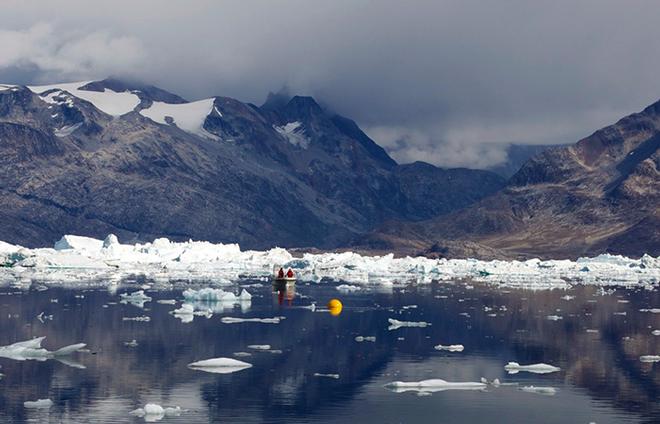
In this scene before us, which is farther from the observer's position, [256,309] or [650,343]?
[256,309]

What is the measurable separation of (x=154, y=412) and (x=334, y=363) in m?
17.8

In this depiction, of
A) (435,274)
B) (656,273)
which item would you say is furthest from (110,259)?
(656,273)

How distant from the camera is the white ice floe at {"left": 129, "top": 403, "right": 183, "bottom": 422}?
4041cm

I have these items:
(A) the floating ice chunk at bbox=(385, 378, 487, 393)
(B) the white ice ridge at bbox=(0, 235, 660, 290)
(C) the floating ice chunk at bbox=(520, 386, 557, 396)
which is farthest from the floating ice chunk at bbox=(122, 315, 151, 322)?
(B) the white ice ridge at bbox=(0, 235, 660, 290)

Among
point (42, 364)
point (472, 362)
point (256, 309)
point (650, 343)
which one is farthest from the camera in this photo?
point (256, 309)

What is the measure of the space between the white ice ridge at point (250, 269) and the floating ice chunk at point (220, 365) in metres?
75.2

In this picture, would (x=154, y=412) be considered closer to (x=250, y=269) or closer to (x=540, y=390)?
(x=540, y=390)

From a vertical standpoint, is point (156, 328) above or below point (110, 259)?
below

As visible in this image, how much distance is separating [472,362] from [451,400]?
12.5 metres

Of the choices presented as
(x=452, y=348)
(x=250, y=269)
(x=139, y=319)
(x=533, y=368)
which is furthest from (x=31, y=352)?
(x=250, y=269)

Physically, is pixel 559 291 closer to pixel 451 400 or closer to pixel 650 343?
pixel 650 343

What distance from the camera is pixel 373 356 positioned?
59.4 meters

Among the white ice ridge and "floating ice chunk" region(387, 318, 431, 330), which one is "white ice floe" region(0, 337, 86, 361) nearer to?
"floating ice chunk" region(387, 318, 431, 330)

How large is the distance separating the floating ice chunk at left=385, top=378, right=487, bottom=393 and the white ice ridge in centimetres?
8379
